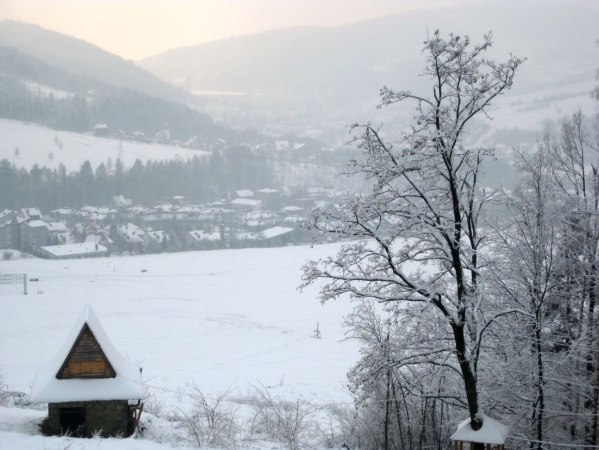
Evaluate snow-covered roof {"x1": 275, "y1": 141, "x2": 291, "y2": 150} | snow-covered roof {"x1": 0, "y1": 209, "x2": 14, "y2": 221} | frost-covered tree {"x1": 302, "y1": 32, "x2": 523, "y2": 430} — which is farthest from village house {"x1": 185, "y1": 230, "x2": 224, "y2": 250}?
snow-covered roof {"x1": 275, "y1": 141, "x2": 291, "y2": 150}

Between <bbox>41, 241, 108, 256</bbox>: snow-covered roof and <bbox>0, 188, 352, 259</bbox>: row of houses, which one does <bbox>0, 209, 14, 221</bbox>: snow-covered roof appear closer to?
<bbox>0, 188, 352, 259</bbox>: row of houses

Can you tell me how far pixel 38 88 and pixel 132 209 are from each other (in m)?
72.0

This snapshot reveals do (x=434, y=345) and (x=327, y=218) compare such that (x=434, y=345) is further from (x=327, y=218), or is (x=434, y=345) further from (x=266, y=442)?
(x=266, y=442)

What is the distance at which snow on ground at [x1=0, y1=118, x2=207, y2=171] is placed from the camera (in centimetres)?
8788

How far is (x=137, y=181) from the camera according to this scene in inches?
3538

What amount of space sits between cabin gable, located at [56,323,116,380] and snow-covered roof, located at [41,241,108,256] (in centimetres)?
5103

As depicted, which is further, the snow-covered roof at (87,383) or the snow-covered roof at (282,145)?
the snow-covered roof at (282,145)

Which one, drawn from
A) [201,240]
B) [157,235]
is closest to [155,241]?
[157,235]

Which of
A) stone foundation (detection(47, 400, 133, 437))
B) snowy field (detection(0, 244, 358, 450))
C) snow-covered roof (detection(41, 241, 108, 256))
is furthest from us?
snow-covered roof (detection(41, 241, 108, 256))

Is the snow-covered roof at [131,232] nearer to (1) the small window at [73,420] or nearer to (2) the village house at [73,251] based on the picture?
(2) the village house at [73,251]

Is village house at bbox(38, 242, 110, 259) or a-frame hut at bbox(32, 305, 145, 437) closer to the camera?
a-frame hut at bbox(32, 305, 145, 437)

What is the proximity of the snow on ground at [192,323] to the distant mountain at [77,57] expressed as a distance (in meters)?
118

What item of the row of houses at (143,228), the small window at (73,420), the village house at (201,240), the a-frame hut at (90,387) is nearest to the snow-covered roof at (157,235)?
the row of houses at (143,228)

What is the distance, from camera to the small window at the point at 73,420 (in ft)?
34.4
